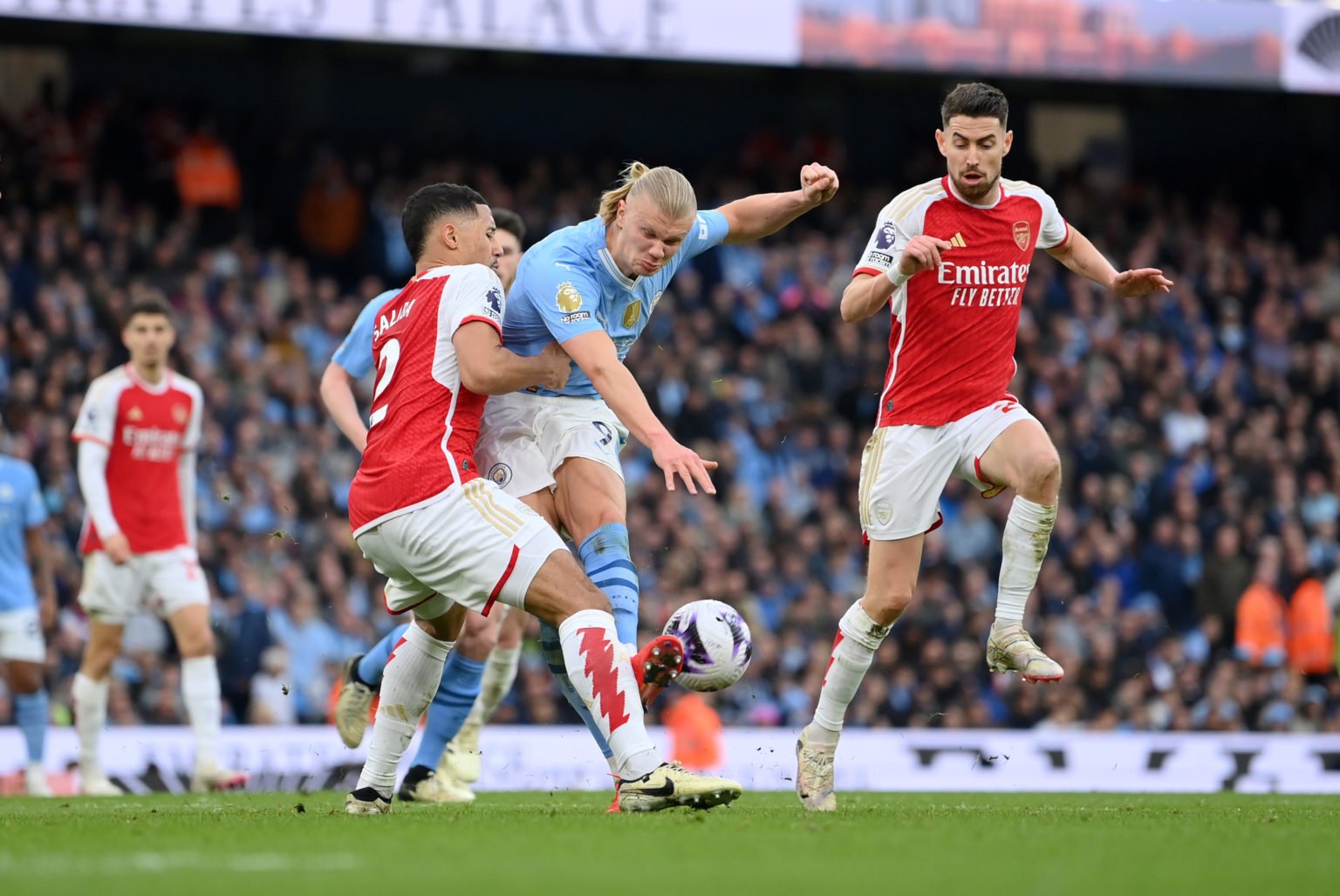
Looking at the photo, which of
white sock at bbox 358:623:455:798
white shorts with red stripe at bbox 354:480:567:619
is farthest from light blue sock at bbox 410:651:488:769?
white shorts with red stripe at bbox 354:480:567:619

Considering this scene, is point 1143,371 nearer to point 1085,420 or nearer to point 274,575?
point 1085,420

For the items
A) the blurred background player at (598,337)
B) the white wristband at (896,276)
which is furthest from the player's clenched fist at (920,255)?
the blurred background player at (598,337)

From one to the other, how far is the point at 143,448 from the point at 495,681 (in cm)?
295

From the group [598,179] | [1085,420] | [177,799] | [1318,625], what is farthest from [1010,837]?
[598,179]

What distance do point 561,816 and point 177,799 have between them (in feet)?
11.7

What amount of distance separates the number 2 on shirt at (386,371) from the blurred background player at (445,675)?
149 centimetres

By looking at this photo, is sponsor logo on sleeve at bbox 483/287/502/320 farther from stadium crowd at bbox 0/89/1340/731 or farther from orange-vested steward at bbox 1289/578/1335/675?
orange-vested steward at bbox 1289/578/1335/675

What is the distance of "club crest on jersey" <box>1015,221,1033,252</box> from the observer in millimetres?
7691

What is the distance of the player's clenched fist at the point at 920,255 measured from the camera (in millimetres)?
6809

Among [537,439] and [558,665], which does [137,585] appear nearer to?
[558,665]

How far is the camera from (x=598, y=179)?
69.6 ft

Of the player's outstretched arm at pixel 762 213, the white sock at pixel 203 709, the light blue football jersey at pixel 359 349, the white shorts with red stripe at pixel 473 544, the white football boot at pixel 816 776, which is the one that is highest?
the player's outstretched arm at pixel 762 213

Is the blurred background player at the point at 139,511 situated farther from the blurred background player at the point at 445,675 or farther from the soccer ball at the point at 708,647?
the soccer ball at the point at 708,647

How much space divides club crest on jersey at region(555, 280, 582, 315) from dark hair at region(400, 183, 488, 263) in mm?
532
